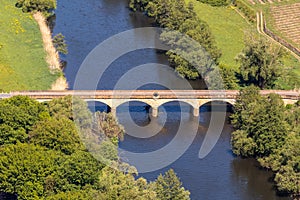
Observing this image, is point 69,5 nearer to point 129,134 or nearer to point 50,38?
point 50,38

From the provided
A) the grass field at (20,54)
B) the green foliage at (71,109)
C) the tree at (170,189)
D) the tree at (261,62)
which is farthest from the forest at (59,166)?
the tree at (261,62)

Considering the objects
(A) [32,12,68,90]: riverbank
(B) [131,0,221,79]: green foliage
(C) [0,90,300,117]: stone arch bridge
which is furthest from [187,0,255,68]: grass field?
(A) [32,12,68,90]: riverbank

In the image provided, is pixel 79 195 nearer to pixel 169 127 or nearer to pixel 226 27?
pixel 169 127

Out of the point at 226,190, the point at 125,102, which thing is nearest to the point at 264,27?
the point at 125,102

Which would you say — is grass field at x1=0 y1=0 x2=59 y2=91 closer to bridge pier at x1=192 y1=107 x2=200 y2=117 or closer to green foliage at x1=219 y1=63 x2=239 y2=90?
bridge pier at x1=192 y1=107 x2=200 y2=117

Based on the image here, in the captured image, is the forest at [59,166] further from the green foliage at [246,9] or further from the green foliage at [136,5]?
the green foliage at [246,9]

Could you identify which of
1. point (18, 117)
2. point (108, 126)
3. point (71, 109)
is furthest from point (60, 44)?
point (18, 117)
